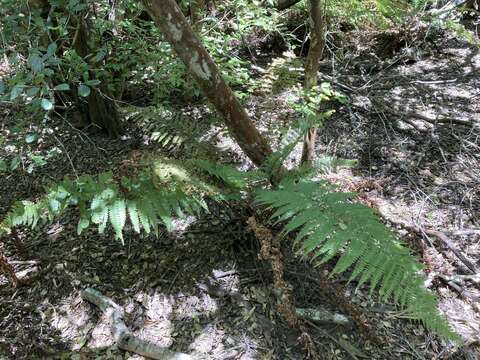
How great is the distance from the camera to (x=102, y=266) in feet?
8.00

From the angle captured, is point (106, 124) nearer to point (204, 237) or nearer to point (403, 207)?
point (204, 237)

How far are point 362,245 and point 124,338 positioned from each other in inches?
50.8

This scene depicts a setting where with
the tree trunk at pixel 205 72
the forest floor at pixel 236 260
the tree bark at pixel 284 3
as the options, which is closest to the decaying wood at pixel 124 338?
the forest floor at pixel 236 260

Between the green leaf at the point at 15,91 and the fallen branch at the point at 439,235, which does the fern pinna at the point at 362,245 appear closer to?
the fallen branch at the point at 439,235

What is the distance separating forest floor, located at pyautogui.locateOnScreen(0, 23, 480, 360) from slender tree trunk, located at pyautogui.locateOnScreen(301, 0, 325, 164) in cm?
27

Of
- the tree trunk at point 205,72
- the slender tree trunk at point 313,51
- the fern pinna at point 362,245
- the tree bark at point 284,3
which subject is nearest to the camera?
the fern pinna at point 362,245

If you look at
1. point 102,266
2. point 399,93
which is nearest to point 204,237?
point 102,266

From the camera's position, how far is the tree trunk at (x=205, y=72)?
1.97 m

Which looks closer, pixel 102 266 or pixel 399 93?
pixel 102 266

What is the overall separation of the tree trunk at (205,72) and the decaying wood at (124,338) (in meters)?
1.26

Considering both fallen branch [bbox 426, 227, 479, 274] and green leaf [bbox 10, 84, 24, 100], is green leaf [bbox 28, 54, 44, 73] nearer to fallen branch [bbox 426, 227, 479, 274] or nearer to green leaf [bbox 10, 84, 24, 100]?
green leaf [bbox 10, 84, 24, 100]

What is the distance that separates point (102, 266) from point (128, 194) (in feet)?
2.25

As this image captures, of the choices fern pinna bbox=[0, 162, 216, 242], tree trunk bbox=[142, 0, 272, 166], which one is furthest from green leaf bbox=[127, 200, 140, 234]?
tree trunk bbox=[142, 0, 272, 166]

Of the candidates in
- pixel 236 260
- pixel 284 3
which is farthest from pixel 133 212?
pixel 284 3
